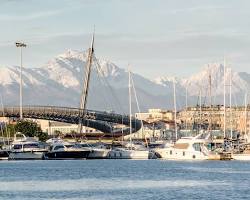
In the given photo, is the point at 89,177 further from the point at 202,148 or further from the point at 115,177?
the point at 202,148

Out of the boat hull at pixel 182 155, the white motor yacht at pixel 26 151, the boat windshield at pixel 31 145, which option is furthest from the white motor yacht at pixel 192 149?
the boat windshield at pixel 31 145

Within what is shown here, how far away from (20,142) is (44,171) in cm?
4624

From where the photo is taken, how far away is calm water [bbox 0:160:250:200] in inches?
3059

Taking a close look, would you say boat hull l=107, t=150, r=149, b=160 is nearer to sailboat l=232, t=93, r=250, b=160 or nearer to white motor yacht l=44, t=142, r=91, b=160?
white motor yacht l=44, t=142, r=91, b=160

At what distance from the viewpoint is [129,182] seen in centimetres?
9238

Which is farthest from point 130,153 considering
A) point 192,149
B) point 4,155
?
point 4,155

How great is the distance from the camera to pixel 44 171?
114m

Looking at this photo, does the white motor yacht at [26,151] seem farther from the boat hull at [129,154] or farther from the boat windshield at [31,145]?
the boat hull at [129,154]

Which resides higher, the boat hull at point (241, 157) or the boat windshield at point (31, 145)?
the boat windshield at point (31, 145)

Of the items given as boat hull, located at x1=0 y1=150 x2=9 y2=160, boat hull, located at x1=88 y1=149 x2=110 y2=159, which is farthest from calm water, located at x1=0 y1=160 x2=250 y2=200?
boat hull, located at x1=0 y1=150 x2=9 y2=160

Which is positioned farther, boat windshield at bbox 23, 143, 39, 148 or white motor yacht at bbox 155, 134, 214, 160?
boat windshield at bbox 23, 143, 39, 148

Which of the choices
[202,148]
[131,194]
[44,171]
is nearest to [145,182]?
[131,194]

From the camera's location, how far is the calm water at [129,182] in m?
77.7

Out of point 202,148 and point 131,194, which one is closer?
point 131,194
